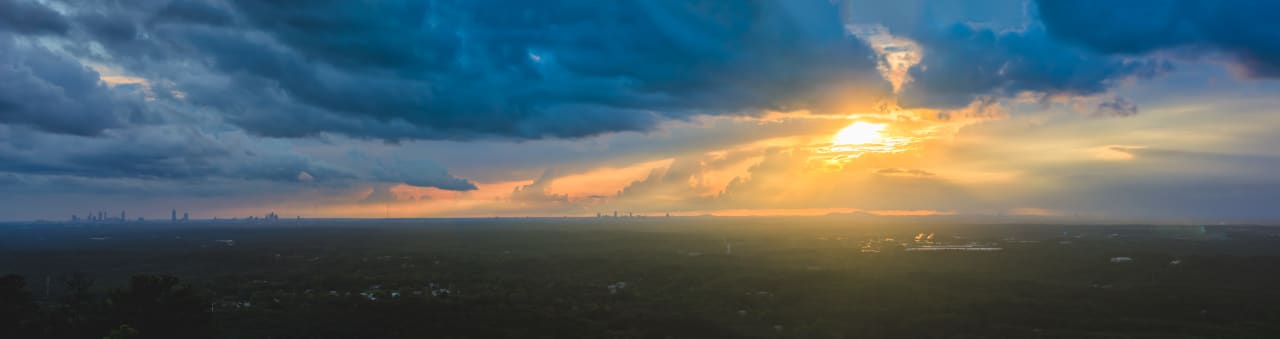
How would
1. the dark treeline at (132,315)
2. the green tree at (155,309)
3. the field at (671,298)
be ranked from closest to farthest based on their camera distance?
the dark treeline at (132,315)
the green tree at (155,309)
the field at (671,298)

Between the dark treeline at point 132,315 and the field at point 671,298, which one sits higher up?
the dark treeline at point 132,315

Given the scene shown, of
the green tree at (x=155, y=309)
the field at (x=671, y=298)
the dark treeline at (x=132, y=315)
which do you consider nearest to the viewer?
the dark treeline at (x=132, y=315)

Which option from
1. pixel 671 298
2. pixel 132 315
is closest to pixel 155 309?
pixel 132 315

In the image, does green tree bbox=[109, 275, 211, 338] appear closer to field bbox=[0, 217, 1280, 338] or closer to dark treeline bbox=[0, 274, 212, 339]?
dark treeline bbox=[0, 274, 212, 339]

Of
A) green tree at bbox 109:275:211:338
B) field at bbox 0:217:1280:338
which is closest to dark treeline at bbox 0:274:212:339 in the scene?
green tree at bbox 109:275:211:338

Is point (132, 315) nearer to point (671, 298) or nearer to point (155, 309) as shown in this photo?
point (155, 309)

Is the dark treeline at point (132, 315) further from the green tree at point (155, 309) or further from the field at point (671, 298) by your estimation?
the field at point (671, 298)

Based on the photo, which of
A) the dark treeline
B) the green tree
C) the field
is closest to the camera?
the dark treeline

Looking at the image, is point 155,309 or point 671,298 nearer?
point 155,309

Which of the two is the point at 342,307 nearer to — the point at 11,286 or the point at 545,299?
the point at 545,299

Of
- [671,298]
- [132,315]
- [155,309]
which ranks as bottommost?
[671,298]

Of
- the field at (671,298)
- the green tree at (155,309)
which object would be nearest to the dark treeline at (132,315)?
the green tree at (155,309)

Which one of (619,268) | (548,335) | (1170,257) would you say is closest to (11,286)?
(548,335)
